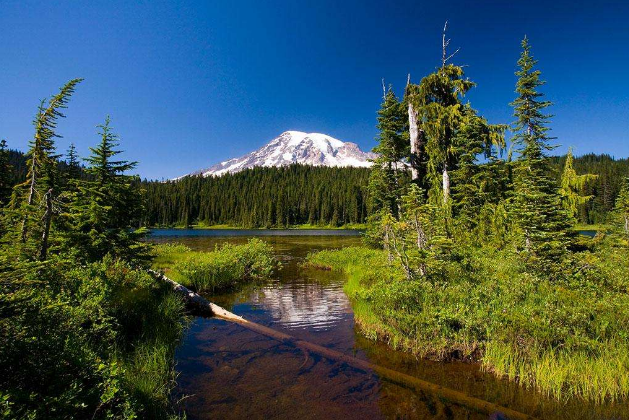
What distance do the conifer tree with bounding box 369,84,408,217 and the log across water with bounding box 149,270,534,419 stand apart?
1978 centimetres

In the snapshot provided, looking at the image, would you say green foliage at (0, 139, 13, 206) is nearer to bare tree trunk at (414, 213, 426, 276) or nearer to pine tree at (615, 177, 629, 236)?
bare tree trunk at (414, 213, 426, 276)

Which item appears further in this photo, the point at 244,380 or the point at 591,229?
the point at 591,229

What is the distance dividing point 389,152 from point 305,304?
19059 mm

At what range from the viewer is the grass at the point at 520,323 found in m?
6.71

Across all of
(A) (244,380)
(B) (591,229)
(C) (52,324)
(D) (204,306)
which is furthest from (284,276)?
(B) (591,229)

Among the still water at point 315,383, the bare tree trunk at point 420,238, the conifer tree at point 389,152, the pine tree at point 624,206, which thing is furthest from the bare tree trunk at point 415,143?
the pine tree at point 624,206

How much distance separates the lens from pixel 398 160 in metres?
29.5

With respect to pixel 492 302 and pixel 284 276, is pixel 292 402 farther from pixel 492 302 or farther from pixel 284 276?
pixel 284 276

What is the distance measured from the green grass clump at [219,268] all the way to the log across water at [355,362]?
4830 millimetres

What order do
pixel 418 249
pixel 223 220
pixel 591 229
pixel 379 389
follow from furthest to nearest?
pixel 223 220 → pixel 591 229 → pixel 418 249 → pixel 379 389

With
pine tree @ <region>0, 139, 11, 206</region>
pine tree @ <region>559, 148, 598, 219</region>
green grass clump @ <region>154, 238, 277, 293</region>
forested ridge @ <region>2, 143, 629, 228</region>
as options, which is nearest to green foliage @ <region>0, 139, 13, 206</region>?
pine tree @ <region>0, 139, 11, 206</region>

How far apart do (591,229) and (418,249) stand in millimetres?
116544

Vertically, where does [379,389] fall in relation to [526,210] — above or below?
below

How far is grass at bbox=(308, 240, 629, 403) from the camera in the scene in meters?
6.71
